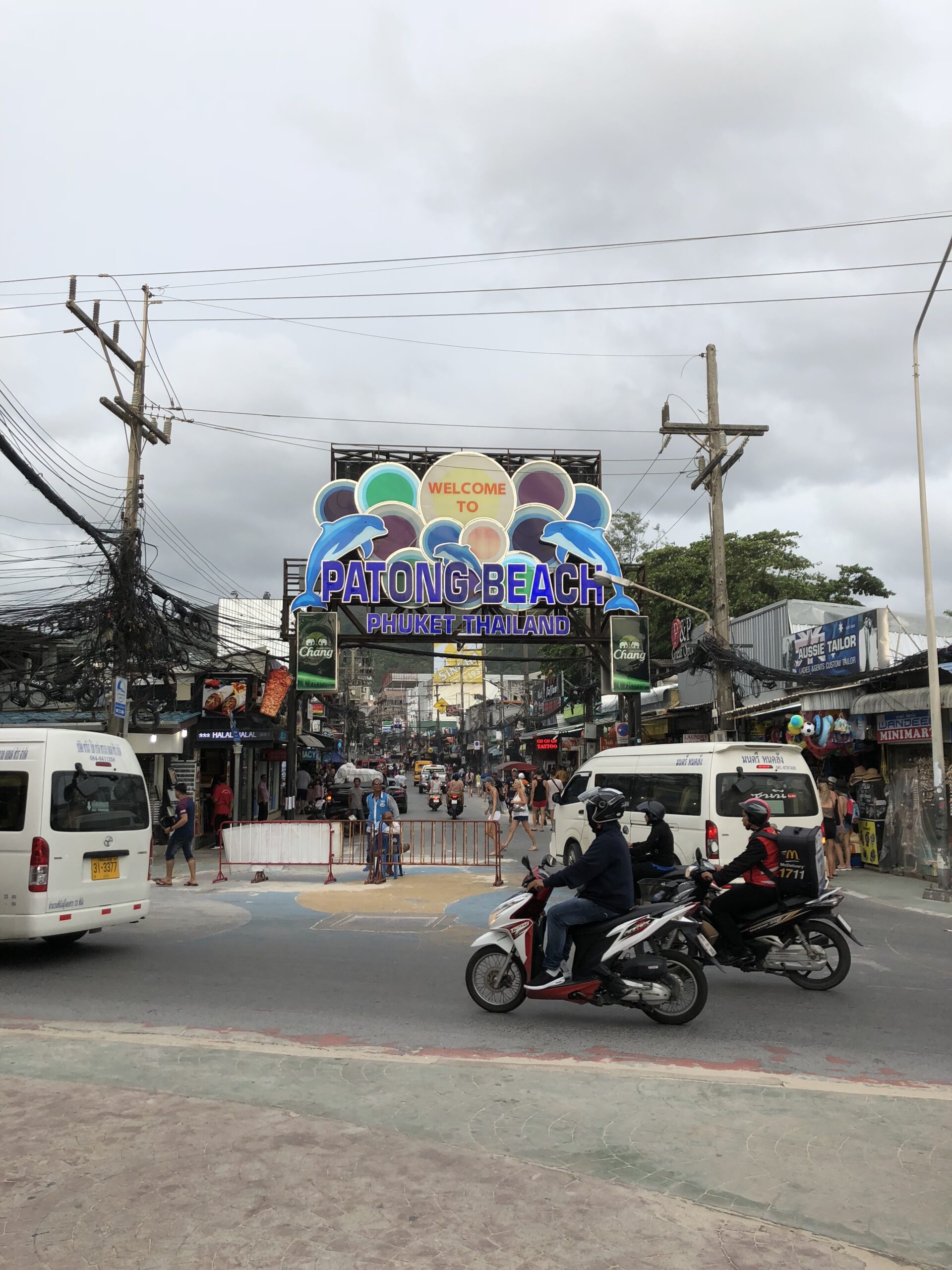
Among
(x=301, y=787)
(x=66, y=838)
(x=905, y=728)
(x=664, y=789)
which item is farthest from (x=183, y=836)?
(x=301, y=787)

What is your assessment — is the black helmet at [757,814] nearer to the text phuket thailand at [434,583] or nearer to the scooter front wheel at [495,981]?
the scooter front wheel at [495,981]

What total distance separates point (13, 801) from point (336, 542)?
643 inches

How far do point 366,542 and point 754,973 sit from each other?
1777cm

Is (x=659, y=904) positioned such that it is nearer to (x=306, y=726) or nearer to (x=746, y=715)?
(x=746, y=715)

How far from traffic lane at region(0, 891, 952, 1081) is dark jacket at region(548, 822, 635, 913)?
0.97 m

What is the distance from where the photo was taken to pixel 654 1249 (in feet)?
12.6

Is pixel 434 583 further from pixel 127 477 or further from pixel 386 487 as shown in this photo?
pixel 127 477

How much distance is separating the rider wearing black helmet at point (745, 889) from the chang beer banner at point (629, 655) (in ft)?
55.5

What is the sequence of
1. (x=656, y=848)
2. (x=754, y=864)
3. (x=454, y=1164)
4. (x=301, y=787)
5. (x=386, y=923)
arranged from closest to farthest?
(x=454, y=1164) < (x=754, y=864) < (x=656, y=848) < (x=386, y=923) < (x=301, y=787)

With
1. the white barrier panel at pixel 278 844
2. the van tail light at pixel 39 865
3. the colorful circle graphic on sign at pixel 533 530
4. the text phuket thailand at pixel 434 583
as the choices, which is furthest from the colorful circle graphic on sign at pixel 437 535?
the van tail light at pixel 39 865

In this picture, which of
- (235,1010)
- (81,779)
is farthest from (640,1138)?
(81,779)

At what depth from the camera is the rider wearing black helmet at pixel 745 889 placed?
27.6ft

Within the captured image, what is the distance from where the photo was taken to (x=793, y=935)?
27.7 feet

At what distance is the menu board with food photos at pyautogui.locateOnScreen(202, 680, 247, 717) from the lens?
24391mm
